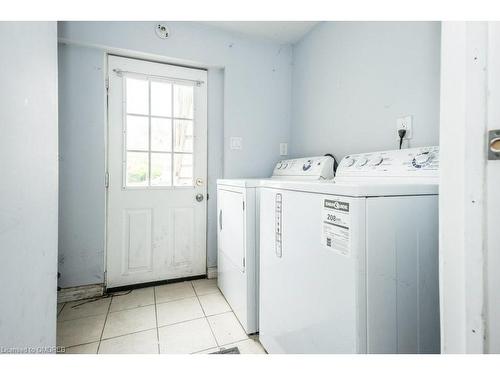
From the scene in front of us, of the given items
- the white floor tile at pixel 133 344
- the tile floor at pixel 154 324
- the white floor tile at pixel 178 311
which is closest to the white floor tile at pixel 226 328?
the tile floor at pixel 154 324

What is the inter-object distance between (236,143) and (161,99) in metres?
0.84

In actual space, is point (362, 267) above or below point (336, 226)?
below

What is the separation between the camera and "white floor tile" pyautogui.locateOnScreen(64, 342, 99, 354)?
138 cm

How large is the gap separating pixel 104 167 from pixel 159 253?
0.94 meters

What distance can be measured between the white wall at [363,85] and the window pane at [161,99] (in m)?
1.32

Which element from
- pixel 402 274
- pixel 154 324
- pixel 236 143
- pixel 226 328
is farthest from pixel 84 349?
pixel 236 143

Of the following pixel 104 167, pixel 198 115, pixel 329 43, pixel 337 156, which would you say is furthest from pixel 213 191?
pixel 329 43

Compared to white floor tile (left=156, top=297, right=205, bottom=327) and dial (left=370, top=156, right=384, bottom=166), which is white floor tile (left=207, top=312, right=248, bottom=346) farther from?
dial (left=370, top=156, right=384, bottom=166)

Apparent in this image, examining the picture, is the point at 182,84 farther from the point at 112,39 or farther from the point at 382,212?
the point at 382,212

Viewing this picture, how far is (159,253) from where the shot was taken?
2.27 metres

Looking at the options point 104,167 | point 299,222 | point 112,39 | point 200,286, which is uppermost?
point 112,39

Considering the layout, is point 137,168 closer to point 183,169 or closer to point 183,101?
point 183,169

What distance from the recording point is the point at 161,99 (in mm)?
2264

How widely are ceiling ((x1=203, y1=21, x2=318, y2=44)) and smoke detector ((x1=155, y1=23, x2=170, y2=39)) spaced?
15.4 inches
